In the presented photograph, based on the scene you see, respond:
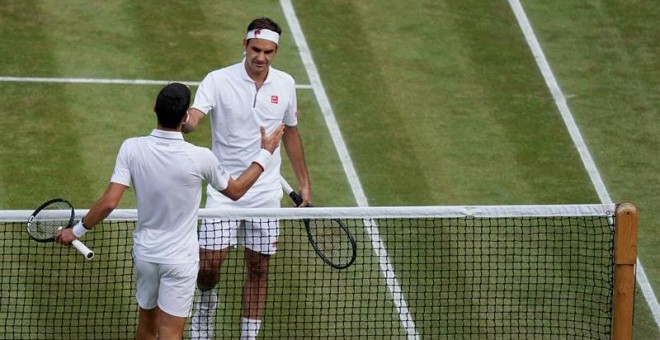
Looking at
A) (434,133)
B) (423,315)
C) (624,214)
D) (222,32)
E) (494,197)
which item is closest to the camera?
(624,214)

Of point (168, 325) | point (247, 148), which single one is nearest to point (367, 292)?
point (247, 148)

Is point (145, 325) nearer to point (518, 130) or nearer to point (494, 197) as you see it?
point (494, 197)

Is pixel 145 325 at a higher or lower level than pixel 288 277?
higher

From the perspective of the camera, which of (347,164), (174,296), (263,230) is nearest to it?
(174,296)

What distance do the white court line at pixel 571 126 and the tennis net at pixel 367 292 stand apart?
41 cm

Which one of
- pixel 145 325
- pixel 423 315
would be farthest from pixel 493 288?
pixel 145 325

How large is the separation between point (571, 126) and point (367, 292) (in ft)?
14.8

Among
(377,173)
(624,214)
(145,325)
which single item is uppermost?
(624,214)

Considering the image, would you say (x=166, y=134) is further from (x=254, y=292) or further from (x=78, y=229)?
(x=254, y=292)

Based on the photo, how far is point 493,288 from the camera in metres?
14.4

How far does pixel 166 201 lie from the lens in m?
10.6

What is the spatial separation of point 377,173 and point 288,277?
2.44m

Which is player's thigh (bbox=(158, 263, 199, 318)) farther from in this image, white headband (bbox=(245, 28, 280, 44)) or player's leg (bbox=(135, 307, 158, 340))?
white headband (bbox=(245, 28, 280, 44))

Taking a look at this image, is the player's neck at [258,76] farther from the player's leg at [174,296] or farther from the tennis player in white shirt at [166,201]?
the player's leg at [174,296]
